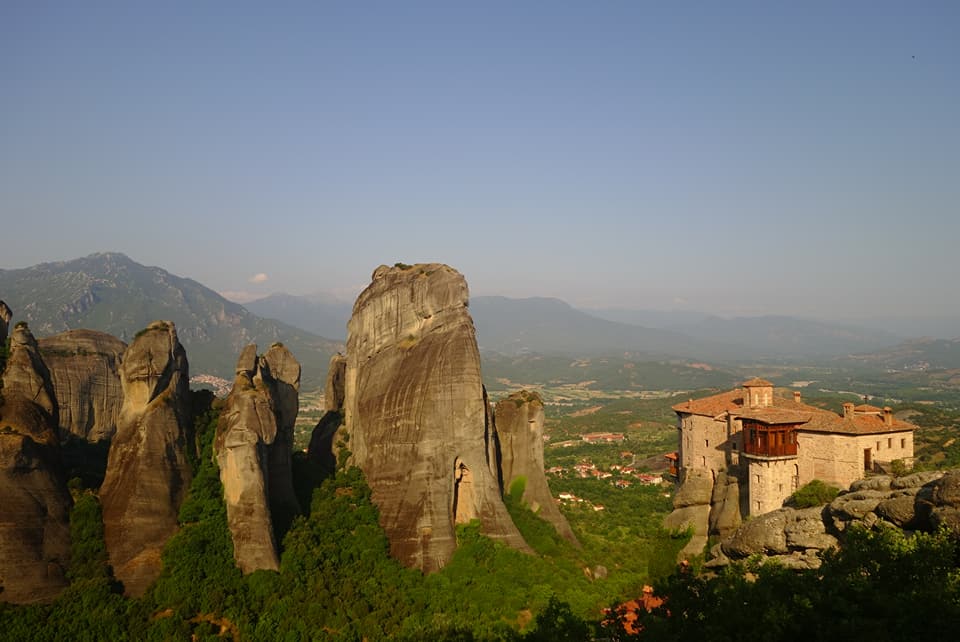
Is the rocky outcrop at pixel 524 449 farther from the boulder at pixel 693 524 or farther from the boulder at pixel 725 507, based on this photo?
the boulder at pixel 725 507

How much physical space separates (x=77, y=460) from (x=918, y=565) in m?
34.9

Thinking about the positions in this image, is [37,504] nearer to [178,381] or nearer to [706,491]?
[178,381]

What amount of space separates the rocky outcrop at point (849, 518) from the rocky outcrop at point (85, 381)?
120 feet

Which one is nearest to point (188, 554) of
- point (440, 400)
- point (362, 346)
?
point (440, 400)

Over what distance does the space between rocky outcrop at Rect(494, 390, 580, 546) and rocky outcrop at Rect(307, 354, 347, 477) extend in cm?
942

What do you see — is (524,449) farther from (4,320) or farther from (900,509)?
(4,320)

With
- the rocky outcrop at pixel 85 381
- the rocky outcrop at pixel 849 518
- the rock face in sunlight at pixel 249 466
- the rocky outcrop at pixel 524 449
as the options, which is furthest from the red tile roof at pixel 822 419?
the rocky outcrop at pixel 85 381

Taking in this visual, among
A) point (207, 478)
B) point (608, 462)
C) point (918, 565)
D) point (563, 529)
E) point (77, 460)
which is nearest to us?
point (918, 565)

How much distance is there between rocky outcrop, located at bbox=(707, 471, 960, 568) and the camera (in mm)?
21438

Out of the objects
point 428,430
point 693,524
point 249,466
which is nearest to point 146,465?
point 249,466

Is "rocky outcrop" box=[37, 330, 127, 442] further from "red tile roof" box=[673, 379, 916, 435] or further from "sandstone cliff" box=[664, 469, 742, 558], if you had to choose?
"red tile roof" box=[673, 379, 916, 435]

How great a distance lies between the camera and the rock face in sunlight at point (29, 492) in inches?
1035

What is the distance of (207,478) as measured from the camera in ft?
107

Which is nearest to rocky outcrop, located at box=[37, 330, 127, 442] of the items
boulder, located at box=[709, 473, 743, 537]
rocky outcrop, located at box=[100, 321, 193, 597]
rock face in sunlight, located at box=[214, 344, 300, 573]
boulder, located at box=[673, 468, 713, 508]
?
rocky outcrop, located at box=[100, 321, 193, 597]
